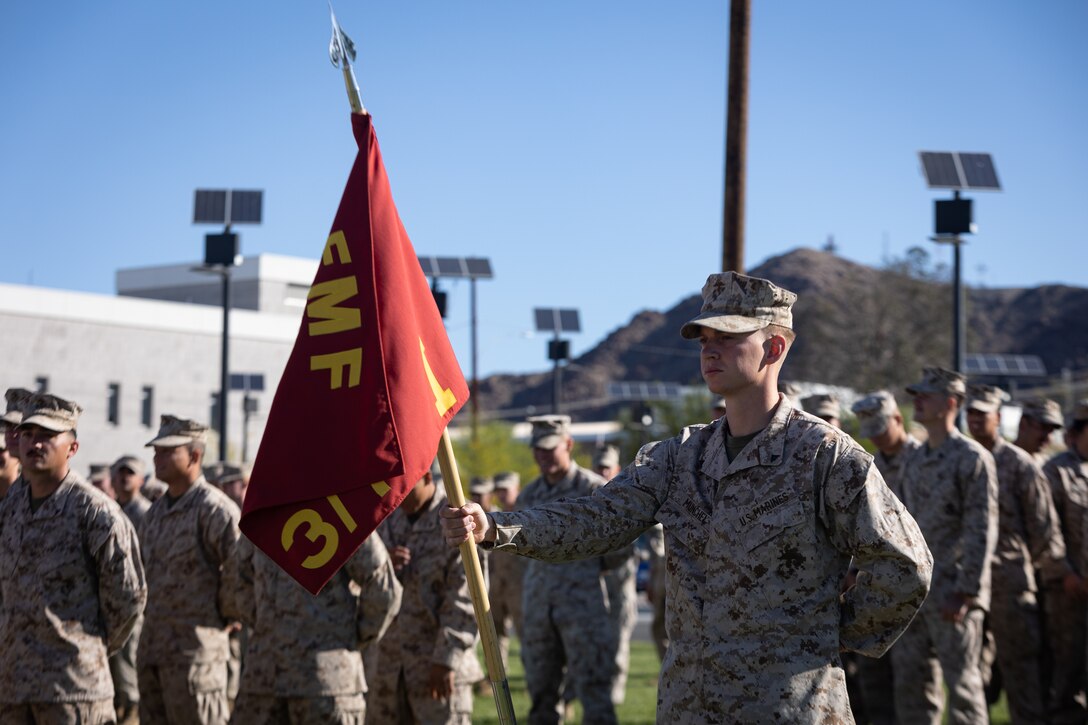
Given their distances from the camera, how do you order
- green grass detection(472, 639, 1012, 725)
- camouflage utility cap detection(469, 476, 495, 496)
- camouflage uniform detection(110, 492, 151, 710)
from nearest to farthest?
camouflage uniform detection(110, 492, 151, 710)
green grass detection(472, 639, 1012, 725)
camouflage utility cap detection(469, 476, 495, 496)

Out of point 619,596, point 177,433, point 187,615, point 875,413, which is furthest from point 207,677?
point 875,413

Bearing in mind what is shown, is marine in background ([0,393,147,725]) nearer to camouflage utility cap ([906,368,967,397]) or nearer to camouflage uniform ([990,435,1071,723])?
camouflage utility cap ([906,368,967,397])

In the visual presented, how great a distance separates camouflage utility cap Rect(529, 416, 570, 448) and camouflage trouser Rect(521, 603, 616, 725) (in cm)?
122

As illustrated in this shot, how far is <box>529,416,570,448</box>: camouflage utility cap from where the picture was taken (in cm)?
1127

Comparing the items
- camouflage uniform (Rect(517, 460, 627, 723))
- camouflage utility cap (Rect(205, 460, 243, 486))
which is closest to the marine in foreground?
camouflage uniform (Rect(517, 460, 627, 723))

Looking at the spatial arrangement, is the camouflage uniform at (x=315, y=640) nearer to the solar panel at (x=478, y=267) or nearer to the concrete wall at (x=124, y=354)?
the solar panel at (x=478, y=267)

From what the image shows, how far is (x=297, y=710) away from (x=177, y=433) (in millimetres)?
2385

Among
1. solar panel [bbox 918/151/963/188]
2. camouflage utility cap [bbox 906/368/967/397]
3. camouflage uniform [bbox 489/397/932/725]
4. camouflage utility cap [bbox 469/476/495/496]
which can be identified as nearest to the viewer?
camouflage uniform [bbox 489/397/932/725]

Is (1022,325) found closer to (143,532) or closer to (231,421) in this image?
(231,421)

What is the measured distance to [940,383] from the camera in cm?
1020

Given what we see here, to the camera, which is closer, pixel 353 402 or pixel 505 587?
pixel 353 402

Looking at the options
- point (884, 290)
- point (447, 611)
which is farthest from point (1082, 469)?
point (884, 290)

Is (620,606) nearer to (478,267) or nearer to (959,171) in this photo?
(959,171)

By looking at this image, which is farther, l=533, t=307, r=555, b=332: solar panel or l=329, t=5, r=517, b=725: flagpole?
l=533, t=307, r=555, b=332: solar panel
